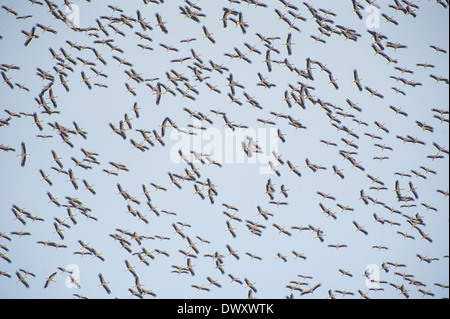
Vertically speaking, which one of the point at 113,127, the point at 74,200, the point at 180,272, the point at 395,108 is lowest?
the point at 180,272

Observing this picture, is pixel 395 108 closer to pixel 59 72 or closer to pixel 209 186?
pixel 209 186

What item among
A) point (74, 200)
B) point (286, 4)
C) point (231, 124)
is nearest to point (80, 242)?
point (74, 200)

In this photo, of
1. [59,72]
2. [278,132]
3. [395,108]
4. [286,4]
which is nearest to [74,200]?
[59,72]

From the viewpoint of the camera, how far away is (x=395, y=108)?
4134 cm

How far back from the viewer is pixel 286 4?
3678cm

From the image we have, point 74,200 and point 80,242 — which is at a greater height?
point 74,200

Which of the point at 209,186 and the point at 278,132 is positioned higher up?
the point at 278,132
